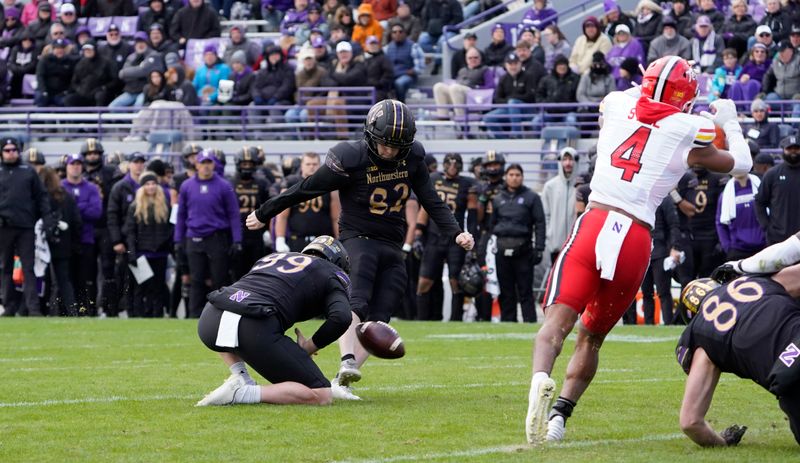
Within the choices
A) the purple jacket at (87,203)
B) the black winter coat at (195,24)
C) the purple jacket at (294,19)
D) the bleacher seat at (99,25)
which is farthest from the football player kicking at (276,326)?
the bleacher seat at (99,25)

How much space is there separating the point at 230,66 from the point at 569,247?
54.9 ft

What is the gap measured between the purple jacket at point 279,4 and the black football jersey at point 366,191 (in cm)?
1722

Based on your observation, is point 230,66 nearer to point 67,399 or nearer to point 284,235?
point 284,235

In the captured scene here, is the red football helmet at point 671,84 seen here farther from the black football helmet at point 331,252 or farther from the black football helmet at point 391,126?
the black football helmet at point 331,252

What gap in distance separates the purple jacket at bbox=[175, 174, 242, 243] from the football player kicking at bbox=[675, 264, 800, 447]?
31.1ft

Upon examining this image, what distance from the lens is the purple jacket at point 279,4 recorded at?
2514 cm

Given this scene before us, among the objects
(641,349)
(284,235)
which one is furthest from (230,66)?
(641,349)

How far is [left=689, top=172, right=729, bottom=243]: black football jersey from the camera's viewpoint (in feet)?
48.9

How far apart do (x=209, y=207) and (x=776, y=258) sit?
32.3ft

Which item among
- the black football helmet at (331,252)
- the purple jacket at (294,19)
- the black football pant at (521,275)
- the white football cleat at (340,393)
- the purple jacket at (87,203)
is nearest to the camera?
the black football helmet at (331,252)

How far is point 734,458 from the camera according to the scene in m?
5.99

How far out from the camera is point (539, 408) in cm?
608

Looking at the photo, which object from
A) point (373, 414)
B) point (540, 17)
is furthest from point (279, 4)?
point (373, 414)

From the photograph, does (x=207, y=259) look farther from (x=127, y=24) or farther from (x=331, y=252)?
(x=127, y=24)
